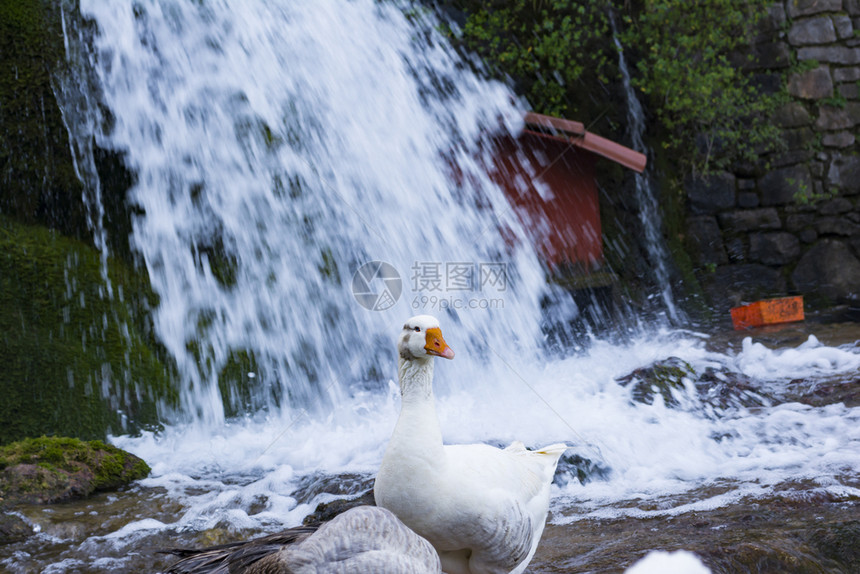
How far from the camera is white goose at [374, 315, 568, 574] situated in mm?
2287

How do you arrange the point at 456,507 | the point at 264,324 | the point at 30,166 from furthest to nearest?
the point at 264,324, the point at 30,166, the point at 456,507

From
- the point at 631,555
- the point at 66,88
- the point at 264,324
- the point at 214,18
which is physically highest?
the point at 214,18

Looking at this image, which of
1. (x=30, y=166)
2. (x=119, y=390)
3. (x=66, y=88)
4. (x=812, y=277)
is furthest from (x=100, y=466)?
(x=812, y=277)

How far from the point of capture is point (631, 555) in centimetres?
261

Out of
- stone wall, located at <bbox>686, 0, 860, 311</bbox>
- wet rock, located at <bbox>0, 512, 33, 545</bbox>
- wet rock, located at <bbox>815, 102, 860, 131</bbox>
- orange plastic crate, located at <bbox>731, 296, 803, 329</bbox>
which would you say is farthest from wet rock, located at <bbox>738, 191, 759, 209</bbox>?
wet rock, located at <bbox>0, 512, 33, 545</bbox>

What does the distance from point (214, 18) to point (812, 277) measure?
316 inches

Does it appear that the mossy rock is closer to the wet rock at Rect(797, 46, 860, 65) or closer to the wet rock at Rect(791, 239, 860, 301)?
the wet rock at Rect(791, 239, 860, 301)

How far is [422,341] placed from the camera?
2.59 m

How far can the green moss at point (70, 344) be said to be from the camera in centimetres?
468

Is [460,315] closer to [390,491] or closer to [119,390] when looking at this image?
[119,390]

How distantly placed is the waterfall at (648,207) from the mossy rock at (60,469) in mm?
6595

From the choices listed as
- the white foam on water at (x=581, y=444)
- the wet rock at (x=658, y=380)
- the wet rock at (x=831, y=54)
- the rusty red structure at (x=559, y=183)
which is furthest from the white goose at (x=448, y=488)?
the wet rock at (x=831, y=54)

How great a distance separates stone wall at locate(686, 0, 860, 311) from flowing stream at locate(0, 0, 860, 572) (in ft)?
6.88

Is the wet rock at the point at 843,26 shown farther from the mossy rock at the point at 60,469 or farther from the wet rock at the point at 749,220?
the mossy rock at the point at 60,469
